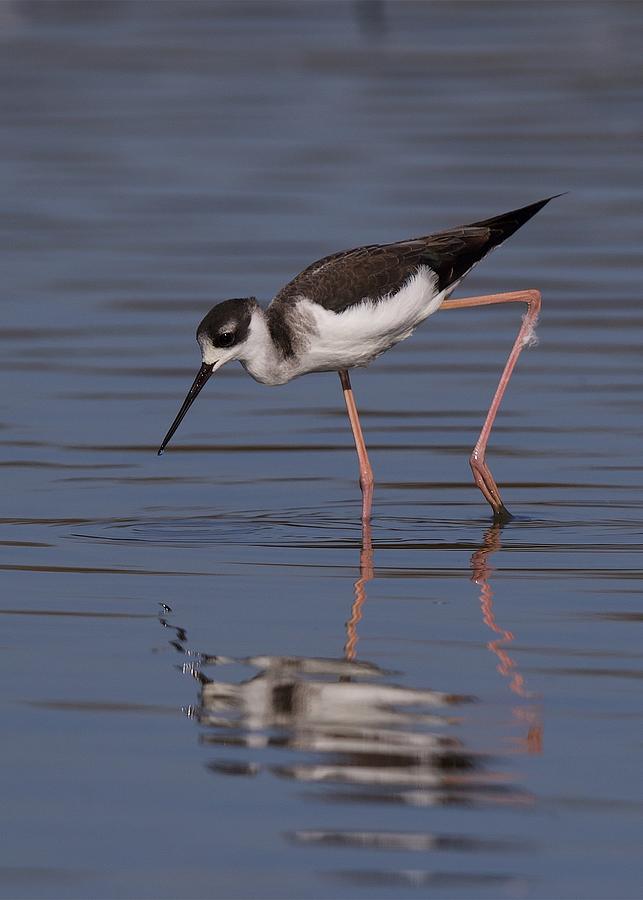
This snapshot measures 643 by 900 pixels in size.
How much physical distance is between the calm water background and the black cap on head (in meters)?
0.68

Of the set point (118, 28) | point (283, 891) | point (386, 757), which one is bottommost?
point (283, 891)

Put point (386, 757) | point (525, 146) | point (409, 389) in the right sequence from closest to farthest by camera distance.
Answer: point (386, 757) < point (409, 389) < point (525, 146)

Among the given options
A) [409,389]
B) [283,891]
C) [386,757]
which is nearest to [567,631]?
[386,757]

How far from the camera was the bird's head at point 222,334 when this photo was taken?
884 cm

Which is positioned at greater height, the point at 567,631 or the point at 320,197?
the point at 320,197

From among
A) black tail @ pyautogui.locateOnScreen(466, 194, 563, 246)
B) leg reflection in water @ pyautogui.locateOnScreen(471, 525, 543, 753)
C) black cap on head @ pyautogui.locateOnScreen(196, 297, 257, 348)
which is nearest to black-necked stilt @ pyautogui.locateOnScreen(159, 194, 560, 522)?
black cap on head @ pyautogui.locateOnScreen(196, 297, 257, 348)

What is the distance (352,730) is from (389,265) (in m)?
3.75

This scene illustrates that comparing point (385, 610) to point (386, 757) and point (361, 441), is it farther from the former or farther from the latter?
point (361, 441)

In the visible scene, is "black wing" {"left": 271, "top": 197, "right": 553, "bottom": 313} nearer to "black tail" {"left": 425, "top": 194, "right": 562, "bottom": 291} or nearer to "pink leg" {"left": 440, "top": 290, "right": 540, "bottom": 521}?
"black tail" {"left": 425, "top": 194, "right": 562, "bottom": 291}

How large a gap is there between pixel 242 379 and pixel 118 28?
17663mm

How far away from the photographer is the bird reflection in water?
5406 mm

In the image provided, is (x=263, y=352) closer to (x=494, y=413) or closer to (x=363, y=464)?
(x=363, y=464)

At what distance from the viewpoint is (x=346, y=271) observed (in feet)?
29.8

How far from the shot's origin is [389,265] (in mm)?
9211
